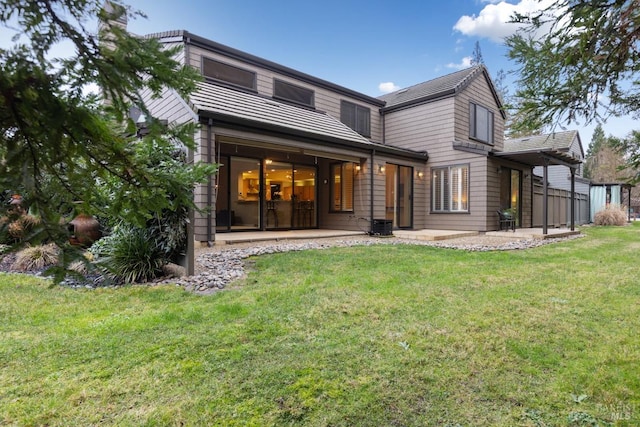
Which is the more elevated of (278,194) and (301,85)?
(301,85)

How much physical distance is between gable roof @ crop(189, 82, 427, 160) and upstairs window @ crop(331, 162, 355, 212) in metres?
1.13

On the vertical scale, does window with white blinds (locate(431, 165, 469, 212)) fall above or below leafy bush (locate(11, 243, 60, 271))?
above

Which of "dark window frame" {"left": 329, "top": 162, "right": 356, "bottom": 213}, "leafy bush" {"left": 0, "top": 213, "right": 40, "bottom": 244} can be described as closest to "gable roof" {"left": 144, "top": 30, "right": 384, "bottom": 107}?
"dark window frame" {"left": 329, "top": 162, "right": 356, "bottom": 213}

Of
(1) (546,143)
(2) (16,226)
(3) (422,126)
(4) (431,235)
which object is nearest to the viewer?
(2) (16,226)

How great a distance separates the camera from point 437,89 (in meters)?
11.9

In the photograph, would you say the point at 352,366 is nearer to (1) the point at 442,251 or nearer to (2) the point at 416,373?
(2) the point at 416,373

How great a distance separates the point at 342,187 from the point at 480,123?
5.97 metres

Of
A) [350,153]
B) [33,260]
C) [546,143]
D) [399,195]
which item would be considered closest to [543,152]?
[399,195]

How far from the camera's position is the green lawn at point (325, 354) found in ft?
5.75

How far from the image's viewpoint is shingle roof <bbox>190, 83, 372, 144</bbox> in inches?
277

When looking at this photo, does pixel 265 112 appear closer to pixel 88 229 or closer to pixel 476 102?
pixel 88 229

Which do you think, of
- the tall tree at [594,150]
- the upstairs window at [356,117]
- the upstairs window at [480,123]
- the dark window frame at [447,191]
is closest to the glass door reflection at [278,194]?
the upstairs window at [356,117]

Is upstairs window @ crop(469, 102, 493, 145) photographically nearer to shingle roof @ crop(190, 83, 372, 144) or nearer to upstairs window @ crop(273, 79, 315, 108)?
shingle roof @ crop(190, 83, 372, 144)

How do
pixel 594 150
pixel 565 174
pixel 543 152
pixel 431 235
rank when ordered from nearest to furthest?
1. pixel 431 235
2. pixel 543 152
3. pixel 565 174
4. pixel 594 150
